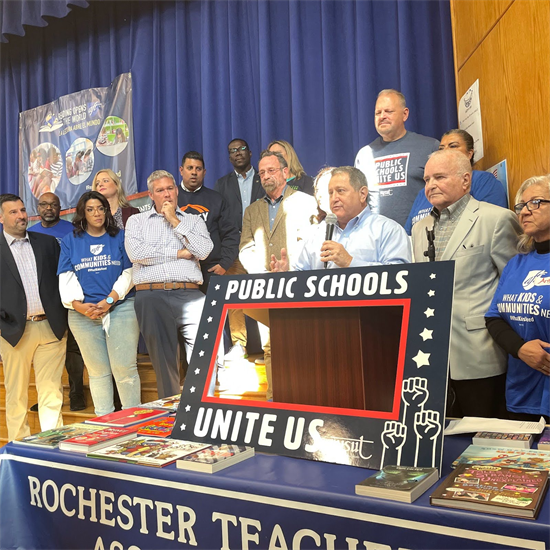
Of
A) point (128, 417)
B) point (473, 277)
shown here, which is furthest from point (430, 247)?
point (128, 417)

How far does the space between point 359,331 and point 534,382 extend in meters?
0.94

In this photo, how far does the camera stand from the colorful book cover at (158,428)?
127cm

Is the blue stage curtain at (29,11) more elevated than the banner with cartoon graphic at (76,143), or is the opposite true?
the blue stage curtain at (29,11)

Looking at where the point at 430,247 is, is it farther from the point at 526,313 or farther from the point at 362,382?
the point at 362,382

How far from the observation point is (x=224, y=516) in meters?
0.97

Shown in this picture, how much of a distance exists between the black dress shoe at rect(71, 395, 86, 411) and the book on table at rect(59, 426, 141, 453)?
248cm

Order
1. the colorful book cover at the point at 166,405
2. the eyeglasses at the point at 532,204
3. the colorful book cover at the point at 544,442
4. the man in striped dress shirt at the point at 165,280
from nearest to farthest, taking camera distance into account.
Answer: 1. the colorful book cover at the point at 544,442
2. the colorful book cover at the point at 166,405
3. the eyeglasses at the point at 532,204
4. the man in striped dress shirt at the point at 165,280

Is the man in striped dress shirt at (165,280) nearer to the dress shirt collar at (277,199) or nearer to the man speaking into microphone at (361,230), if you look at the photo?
the dress shirt collar at (277,199)

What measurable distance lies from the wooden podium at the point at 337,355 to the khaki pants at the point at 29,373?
239 centimetres

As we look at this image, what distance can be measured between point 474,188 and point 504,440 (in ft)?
4.71

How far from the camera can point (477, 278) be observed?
6.07ft

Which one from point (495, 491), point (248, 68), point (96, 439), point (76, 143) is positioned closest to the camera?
point (495, 491)

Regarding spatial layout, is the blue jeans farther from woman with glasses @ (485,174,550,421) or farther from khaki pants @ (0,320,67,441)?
woman with glasses @ (485,174,550,421)

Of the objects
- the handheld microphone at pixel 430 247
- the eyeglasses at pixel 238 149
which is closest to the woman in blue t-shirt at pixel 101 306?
the eyeglasses at pixel 238 149
